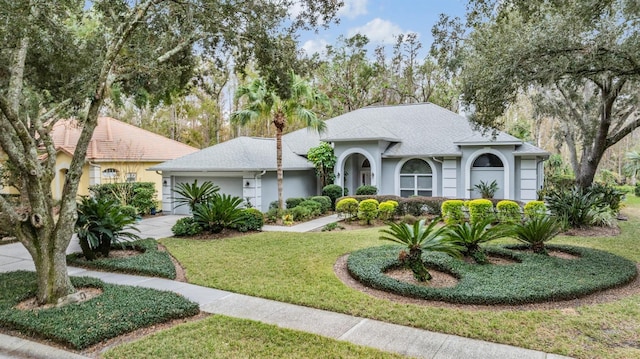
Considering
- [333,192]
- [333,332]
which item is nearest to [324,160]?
[333,192]

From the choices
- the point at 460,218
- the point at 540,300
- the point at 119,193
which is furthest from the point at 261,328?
the point at 119,193

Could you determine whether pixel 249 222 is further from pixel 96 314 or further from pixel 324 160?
pixel 96 314

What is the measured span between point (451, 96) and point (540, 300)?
83.8 feet

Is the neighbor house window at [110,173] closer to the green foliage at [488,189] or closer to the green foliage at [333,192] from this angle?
the green foliage at [333,192]

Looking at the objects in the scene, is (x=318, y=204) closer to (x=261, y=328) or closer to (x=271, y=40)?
(x=271, y=40)

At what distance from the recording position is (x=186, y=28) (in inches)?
320

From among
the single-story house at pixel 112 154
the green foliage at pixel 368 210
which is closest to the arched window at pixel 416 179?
the green foliage at pixel 368 210

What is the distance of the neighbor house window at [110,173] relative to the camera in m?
18.2

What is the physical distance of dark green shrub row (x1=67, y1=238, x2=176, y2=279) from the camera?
7520 millimetres

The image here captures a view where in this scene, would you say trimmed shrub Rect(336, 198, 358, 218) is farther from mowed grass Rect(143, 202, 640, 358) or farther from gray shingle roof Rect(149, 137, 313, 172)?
mowed grass Rect(143, 202, 640, 358)

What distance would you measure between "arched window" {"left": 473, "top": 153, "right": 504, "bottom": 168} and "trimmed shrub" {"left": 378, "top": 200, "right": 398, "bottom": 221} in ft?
15.7

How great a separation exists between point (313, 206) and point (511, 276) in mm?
10102

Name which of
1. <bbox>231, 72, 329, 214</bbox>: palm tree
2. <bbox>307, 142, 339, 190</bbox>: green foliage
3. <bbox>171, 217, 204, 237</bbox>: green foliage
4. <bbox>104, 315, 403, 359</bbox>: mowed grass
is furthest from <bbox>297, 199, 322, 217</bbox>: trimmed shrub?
<bbox>104, 315, 403, 359</bbox>: mowed grass

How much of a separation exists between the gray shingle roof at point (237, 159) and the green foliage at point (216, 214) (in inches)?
170
